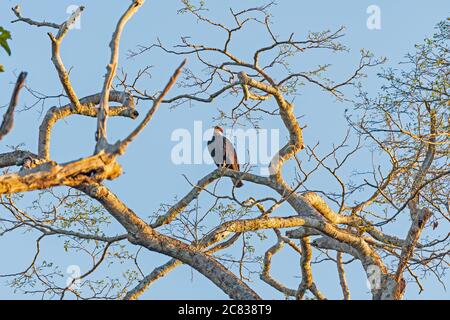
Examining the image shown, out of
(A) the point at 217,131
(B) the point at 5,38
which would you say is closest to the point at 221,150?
(A) the point at 217,131

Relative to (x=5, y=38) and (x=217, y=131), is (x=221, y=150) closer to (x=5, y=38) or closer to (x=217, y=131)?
(x=217, y=131)

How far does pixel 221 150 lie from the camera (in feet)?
34.0

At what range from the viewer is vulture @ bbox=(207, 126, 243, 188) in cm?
1024

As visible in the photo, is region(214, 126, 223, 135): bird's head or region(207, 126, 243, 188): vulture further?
region(214, 126, 223, 135): bird's head

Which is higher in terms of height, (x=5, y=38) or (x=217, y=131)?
(x=217, y=131)

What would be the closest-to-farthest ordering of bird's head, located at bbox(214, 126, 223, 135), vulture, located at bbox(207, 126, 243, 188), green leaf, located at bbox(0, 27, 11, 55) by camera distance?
green leaf, located at bbox(0, 27, 11, 55), vulture, located at bbox(207, 126, 243, 188), bird's head, located at bbox(214, 126, 223, 135)

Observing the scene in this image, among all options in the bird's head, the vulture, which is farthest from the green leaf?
the bird's head

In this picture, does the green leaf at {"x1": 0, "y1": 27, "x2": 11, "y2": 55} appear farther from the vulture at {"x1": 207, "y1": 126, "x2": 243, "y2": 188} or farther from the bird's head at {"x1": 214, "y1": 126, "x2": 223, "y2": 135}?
the bird's head at {"x1": 214, "y1": 126, "x2": 223, "y2": 135}

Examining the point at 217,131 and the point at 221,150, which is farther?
the point at 217,131

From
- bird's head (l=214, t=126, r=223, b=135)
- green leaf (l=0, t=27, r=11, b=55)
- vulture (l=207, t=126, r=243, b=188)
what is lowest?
green leaf (l=0, t=27, r=11, b=55)

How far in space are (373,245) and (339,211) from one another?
48 centimetres

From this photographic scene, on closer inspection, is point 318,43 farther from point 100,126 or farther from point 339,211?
point 100,126

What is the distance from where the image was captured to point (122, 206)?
6164 millimetres

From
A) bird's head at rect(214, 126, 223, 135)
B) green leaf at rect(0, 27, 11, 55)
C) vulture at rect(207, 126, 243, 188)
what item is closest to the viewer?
green leaf at rect(0, 27, 11, 55)
